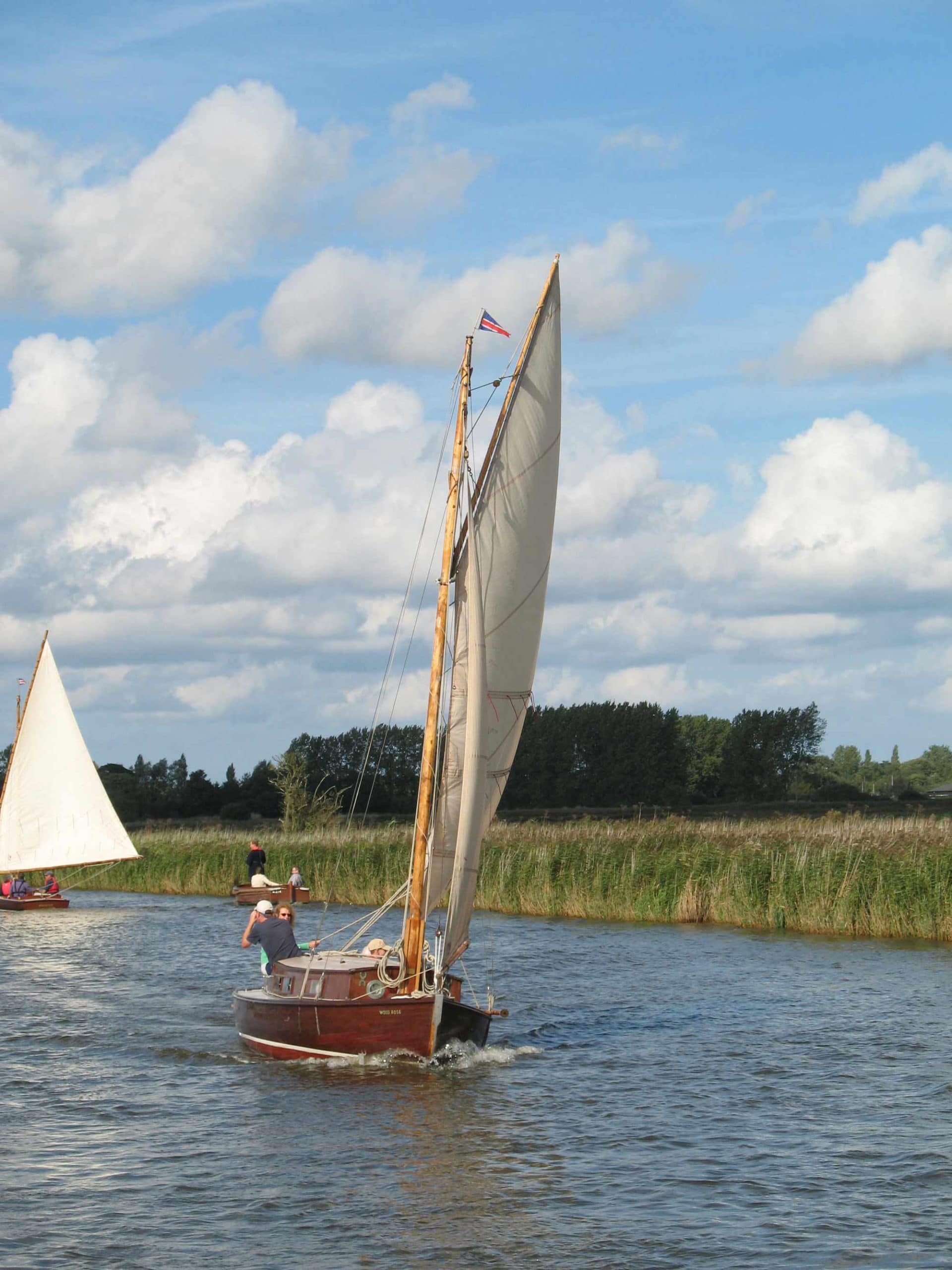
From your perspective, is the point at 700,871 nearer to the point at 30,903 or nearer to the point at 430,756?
the point at 430,756

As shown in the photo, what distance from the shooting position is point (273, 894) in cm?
4350

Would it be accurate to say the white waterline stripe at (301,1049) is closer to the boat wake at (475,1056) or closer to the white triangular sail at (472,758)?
the boat wake at (475,1056)

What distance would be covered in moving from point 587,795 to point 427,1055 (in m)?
115

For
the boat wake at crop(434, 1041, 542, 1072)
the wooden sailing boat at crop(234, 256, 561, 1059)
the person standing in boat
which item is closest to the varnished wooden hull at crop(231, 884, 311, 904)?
the person standing in boat

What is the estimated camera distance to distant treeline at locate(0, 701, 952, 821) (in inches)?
4921

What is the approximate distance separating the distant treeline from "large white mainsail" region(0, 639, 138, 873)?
71299 mm

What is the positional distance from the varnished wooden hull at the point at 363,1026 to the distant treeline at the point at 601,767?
101 m

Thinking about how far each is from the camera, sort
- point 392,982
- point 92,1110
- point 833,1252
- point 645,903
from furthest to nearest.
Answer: point 645,903
point 392,982
point 92,1110
point 833,1252

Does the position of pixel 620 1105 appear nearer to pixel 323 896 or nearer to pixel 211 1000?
pixel 211 1000

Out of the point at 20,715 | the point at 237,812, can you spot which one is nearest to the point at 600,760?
the point at 237,812

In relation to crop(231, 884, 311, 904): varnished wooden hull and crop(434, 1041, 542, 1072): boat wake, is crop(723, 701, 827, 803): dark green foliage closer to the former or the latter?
crop(231, 884, 311, 904): varnished wooden hull

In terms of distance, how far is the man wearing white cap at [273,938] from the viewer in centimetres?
2073

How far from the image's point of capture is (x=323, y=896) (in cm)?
4681

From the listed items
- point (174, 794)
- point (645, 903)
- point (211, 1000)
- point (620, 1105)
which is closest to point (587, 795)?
point (174, 794)
